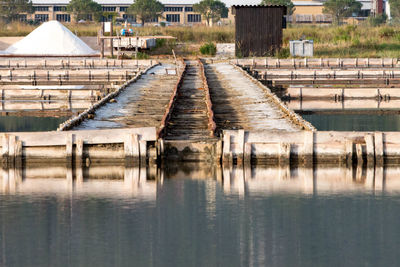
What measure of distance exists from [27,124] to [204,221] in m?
16.7

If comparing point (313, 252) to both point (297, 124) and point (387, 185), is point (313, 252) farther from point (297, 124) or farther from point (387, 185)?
point (297, 124)

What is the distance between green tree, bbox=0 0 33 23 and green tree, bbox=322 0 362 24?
35.0 meters

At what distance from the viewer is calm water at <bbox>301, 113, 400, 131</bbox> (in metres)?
24.8

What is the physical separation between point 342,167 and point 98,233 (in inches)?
235

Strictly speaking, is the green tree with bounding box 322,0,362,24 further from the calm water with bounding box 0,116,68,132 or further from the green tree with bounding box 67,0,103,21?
the calm water with bounding box 0,116,68,132

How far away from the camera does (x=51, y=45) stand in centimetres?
5284

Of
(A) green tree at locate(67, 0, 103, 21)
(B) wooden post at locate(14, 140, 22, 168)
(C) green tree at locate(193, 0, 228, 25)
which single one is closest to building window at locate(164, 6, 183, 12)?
(C) green tree at locate(193, 0, 228, 25)

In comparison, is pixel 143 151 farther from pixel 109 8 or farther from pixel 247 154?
pixel 109 8

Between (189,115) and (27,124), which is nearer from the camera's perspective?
(189,115)

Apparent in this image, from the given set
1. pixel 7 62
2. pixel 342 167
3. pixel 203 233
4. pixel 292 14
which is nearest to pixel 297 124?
pixel 342 167

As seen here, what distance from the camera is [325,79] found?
35.8m

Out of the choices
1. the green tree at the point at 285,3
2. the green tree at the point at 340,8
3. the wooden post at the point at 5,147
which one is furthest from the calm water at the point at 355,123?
the green tree at the point at 340,8

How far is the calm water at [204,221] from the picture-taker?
10414 millimetres

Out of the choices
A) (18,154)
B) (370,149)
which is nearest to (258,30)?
(370,149)
